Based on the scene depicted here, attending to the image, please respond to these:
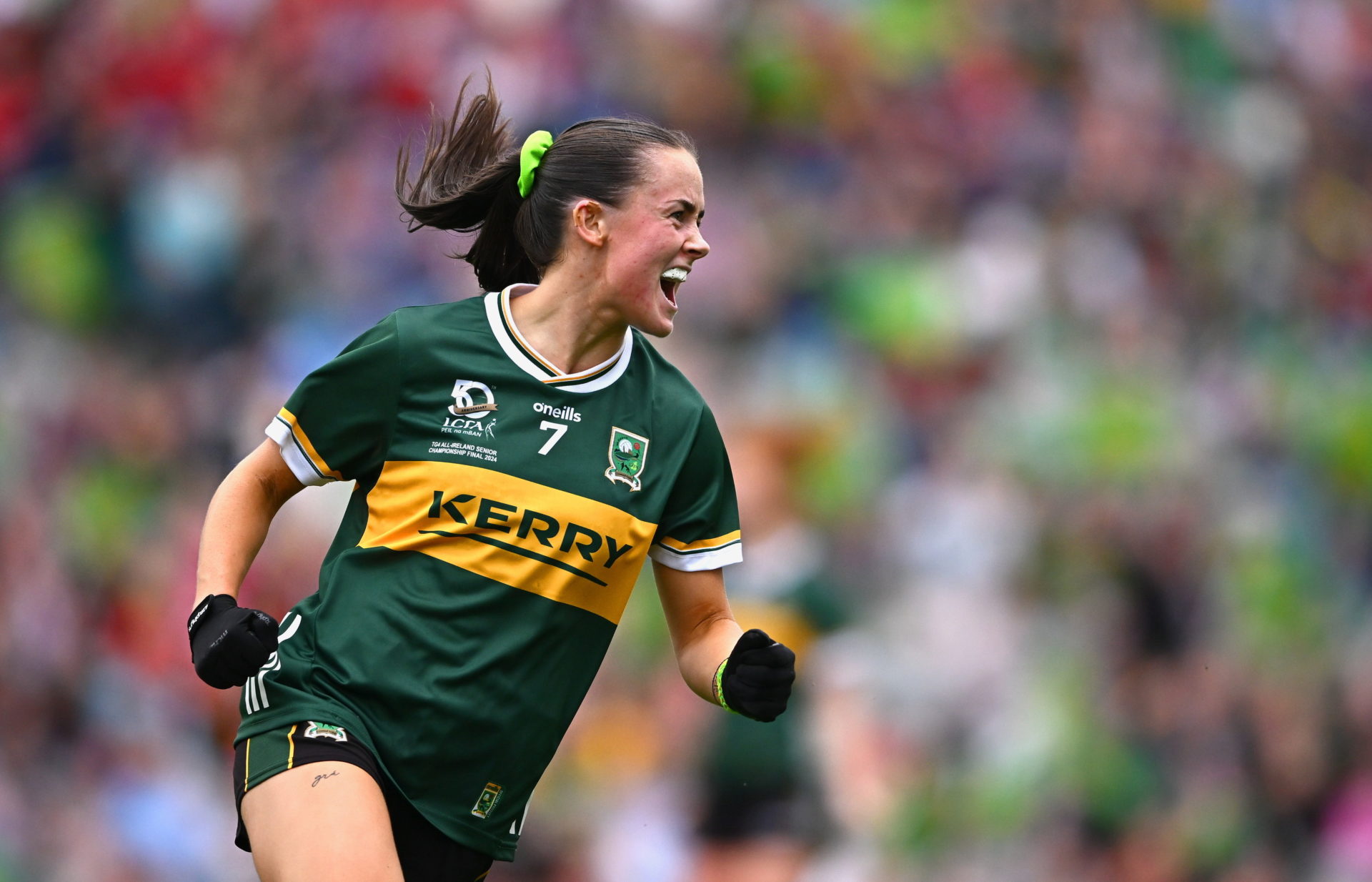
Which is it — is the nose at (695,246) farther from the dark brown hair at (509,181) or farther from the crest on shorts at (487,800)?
the crest on shorts at (487,800)

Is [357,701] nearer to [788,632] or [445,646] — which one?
[445,646]

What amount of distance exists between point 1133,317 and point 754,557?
9.50 ft

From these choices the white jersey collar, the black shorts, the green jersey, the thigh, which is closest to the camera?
the thigh

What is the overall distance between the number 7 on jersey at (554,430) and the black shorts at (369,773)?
71cm

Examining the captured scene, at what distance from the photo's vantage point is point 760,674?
3.41 meters

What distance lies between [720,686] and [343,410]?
972 millimetres

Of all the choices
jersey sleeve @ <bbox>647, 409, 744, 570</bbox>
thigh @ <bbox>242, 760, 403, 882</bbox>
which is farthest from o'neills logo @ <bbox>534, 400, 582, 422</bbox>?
thigh @ <bbox>242, 760, 403, 882</bbox>

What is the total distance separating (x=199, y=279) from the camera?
8461 mm

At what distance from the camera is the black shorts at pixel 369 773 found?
10.8 ft

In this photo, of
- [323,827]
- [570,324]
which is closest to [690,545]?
[570,324]

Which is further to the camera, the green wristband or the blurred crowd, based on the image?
the blurred crowd

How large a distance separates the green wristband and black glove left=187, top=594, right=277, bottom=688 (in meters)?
0.92

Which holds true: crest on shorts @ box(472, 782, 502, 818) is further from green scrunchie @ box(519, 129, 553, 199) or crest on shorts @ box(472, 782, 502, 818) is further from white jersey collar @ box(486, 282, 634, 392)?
green scrunchie @ box(519, 129, 553, 199)

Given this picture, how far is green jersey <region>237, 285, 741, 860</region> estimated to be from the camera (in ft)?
11.2
